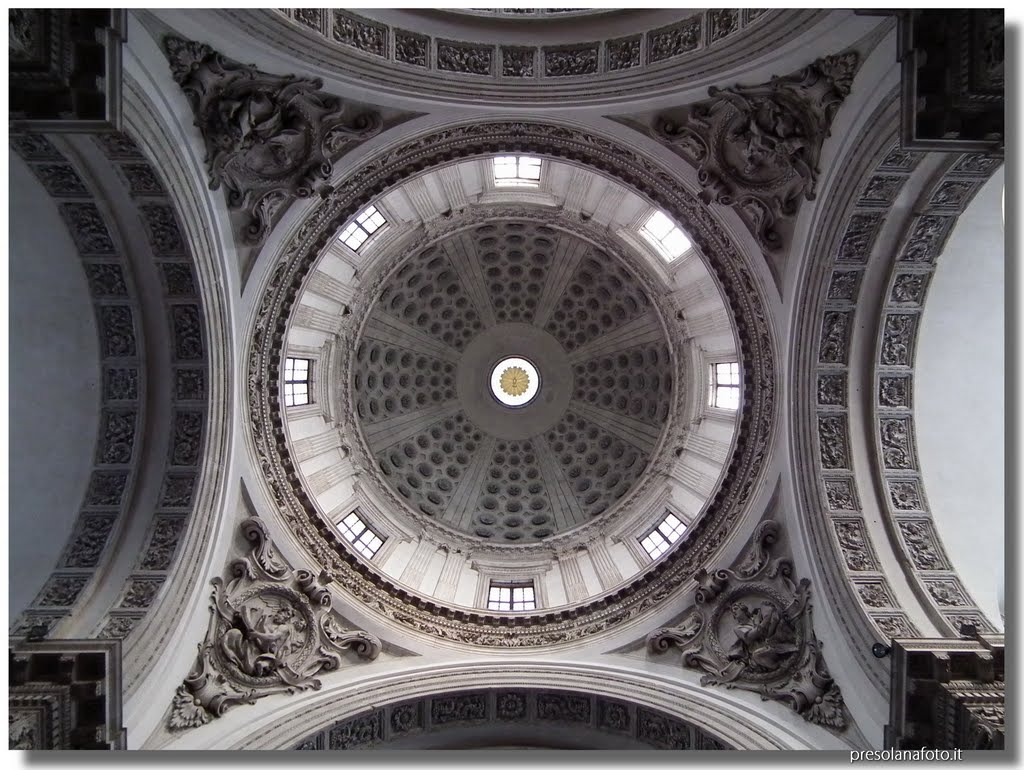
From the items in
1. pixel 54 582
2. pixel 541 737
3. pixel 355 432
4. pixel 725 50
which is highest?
pixel 725 50

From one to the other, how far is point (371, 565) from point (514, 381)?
34.4 feet

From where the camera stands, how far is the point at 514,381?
28.9 m

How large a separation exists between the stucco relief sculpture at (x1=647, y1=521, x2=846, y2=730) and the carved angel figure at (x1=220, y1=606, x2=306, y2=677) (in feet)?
32.1

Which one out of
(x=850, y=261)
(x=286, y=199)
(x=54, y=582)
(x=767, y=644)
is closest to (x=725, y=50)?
(x=850, y=261)

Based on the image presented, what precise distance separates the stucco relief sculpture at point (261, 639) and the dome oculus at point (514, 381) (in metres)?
11.4

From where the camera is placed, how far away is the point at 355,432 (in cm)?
2548

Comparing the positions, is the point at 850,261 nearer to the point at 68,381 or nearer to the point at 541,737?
the point at 541,737

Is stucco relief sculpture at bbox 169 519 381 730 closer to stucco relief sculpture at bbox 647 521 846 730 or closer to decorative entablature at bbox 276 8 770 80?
stucco relief sculpture at bbox 647 521 846 730

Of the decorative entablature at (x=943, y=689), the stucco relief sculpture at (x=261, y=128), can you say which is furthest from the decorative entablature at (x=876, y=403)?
the stucco relief sculpture at (x=261, y=128)

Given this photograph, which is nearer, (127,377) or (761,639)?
(127,377)

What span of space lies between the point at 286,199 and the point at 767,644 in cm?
1640

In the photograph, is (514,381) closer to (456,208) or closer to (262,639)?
(456,208)

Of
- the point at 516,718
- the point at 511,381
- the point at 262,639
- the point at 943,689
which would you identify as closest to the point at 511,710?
the point at 516,718

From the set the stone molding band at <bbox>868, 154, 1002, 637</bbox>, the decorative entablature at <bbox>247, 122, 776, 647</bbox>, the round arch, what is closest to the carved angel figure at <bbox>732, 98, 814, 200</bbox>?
the stone molding band at <bbox>868, 154, 1002, 637</bbox>
